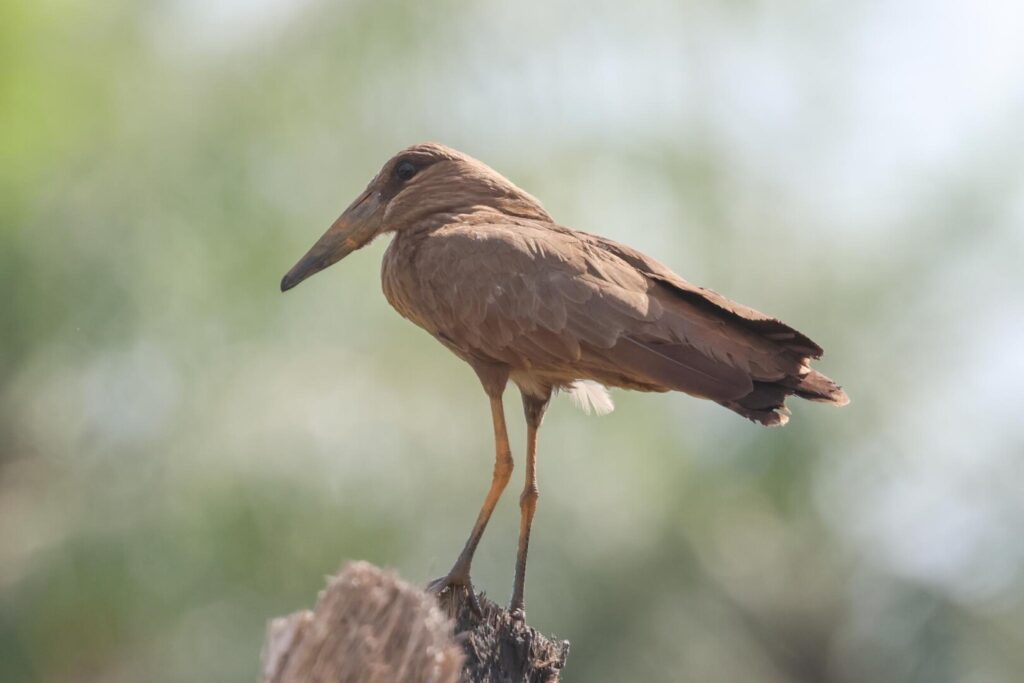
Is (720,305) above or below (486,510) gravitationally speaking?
above

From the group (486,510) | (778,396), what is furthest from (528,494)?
(778,396)

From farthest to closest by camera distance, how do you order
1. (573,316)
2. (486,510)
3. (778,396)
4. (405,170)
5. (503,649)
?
(405,170), (486,510), (573,316), (778,396), (503,649)

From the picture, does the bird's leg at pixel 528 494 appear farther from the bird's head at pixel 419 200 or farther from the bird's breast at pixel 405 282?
the bird's head at pixel 419 200

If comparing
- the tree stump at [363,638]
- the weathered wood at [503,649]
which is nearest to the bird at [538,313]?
the weathered wood at [503,649]

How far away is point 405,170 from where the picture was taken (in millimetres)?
5824

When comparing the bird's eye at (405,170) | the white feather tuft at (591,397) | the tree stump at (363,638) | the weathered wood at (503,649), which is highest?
the bird's eye at (405,170)

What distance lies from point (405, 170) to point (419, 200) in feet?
0.83

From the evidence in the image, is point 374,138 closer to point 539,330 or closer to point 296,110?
point 296,110

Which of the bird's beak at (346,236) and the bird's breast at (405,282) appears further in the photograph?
the bird's beak at (346,236)

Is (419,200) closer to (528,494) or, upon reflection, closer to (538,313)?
(538,313)

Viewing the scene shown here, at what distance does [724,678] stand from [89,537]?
16.3ft

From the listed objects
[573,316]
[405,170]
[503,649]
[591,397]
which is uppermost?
[405,170]

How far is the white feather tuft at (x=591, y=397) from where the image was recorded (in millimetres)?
5645

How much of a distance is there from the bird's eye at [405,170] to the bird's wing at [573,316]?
0.59 metres
